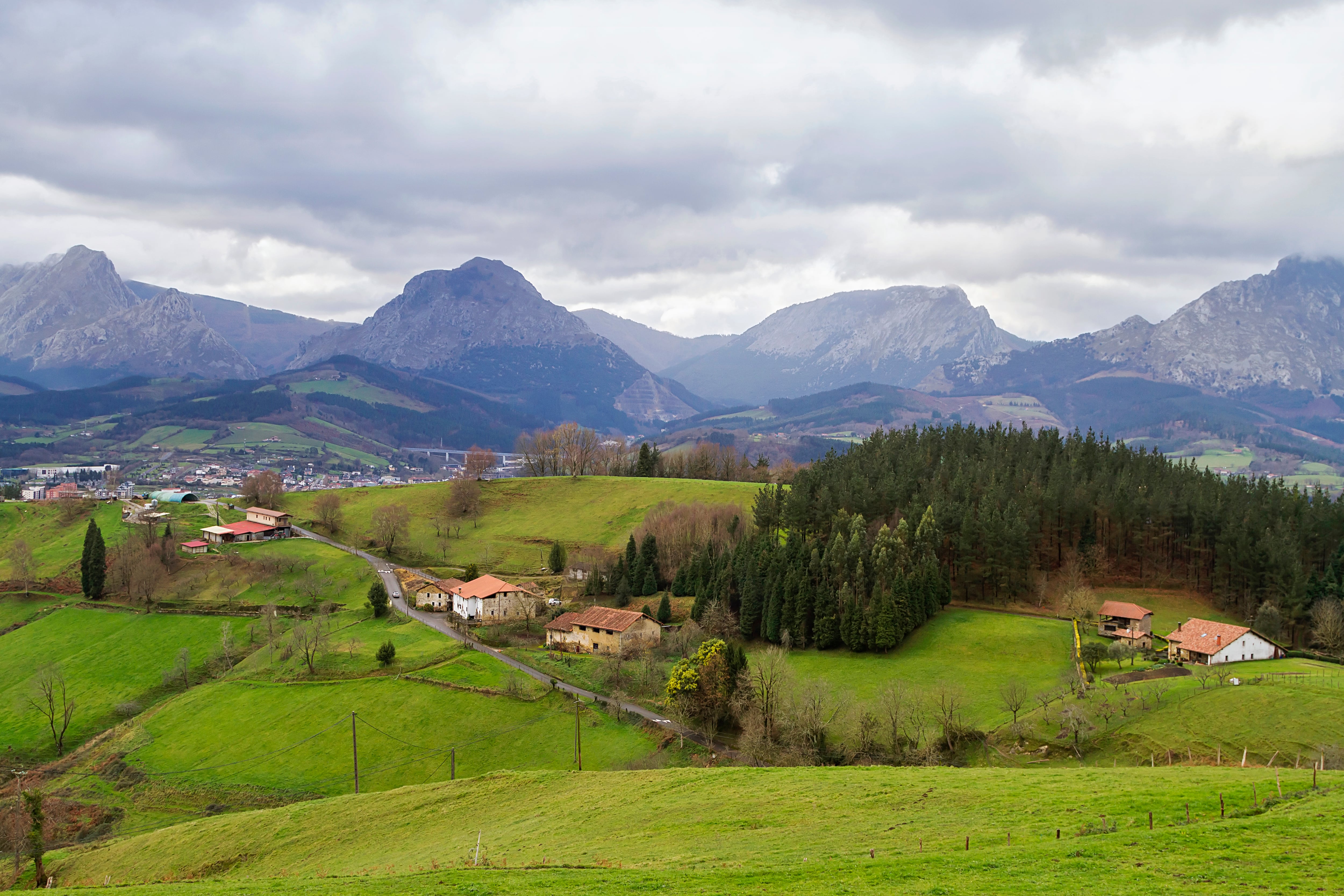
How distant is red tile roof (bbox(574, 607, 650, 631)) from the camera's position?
3730 inches

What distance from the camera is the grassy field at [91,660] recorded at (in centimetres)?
8300

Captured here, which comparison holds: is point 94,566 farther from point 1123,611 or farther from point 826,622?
point 1123,611

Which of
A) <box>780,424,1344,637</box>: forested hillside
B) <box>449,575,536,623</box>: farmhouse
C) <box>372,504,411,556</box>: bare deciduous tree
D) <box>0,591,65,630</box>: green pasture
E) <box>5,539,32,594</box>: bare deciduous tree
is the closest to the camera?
<box>780,424,1344,637</box>: forested hillside

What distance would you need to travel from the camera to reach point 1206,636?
7394cm

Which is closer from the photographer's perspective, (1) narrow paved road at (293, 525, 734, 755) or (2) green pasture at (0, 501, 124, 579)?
(1) narrow paved road at (293, 525, 734, 755)

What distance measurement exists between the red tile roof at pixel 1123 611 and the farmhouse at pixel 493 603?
7011cm

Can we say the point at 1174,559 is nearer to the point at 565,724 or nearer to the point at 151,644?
the point at 565,724

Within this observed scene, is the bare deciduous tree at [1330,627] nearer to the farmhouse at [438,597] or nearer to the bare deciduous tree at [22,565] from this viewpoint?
the farmhouse at [438,597]

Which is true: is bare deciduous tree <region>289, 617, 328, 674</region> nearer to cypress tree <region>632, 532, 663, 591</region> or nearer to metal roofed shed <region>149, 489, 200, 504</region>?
cypress tree <region>632, 532, 663, 591</region>

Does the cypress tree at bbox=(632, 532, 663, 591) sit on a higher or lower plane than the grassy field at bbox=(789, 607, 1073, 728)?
higher

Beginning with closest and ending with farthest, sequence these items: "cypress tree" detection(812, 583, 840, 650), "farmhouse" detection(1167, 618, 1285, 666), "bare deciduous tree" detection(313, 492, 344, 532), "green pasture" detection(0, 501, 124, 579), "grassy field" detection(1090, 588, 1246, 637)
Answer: "farmhouse" detection(1167, 618, 1285, 666) → "grassy field" detection(1090, 588, 1246, 637) → "cypress tree" detection(812, 583, 840, 650) → "green pasture" detection(0, 501, 124, 579) → "bare deciduous tree" detection(313, 492, 344, 532)

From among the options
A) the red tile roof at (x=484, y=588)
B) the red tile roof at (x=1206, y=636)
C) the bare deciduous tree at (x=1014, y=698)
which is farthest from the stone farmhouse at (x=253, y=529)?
the red tile roof at (x=1206, y=636)

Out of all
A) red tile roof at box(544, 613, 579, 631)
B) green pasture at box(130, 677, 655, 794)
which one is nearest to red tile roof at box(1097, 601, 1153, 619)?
green pasture at box(130, 677, 655, 794)

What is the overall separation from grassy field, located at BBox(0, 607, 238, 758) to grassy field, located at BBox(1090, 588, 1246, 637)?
360 feet
